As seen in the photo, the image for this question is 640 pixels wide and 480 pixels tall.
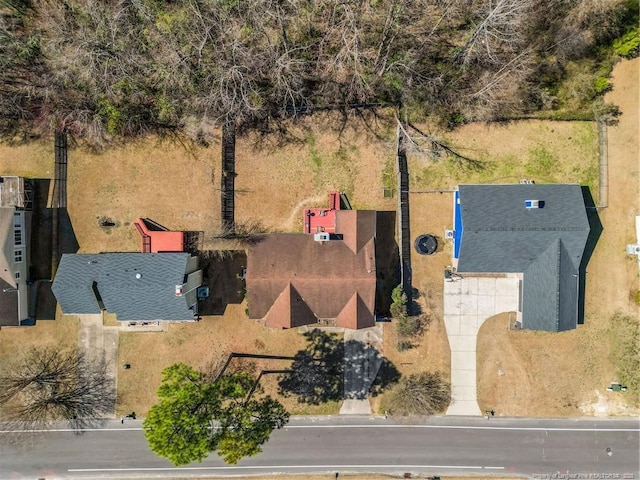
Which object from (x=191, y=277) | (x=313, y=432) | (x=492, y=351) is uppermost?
(x=191, y=277)

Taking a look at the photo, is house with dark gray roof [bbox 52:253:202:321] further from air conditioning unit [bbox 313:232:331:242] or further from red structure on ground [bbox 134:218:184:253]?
air conditioning unit [bbox 313:232:331:242]

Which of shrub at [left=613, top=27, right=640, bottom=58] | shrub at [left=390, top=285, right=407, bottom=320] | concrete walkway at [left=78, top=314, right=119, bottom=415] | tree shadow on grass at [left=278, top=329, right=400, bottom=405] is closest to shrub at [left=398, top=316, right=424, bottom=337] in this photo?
shrub at [left=390, top=285, right=407, bottom=320]

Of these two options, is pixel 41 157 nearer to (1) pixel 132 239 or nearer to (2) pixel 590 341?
(1) pixel 132 239

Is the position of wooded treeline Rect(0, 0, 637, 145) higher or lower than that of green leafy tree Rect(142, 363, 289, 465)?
higher

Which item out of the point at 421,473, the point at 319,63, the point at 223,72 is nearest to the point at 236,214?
the point at 223,72

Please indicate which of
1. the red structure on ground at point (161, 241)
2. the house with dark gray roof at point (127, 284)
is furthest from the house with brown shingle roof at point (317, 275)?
the red structure on ground at point (161, 241)

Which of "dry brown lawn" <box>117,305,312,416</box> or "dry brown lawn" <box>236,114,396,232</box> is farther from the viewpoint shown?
"dry brown lawn" <box>117,305,312,416</box>
